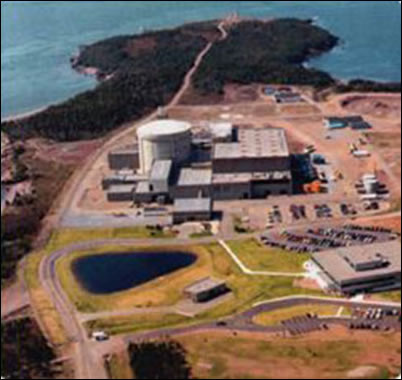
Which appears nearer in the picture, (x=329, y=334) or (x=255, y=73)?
(x=329, y=334)

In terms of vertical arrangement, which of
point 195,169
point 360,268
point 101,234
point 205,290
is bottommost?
point 101,234

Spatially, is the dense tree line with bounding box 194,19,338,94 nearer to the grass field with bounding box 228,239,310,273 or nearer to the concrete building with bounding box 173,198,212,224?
Answer: the concrete building with bounding box 173,198,212,224

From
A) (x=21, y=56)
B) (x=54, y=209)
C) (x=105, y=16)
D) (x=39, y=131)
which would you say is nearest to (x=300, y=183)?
(x=54, y=209)

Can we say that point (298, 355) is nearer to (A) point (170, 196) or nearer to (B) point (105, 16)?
(A) point (170, 196)

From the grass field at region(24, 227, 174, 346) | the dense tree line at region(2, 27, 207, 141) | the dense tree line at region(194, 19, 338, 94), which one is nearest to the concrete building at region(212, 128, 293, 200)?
the grass field at region(24, 227, 174, 346)

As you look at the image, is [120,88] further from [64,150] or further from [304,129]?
[304,129]

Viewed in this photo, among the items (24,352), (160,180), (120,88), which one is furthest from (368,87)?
(24,352)
